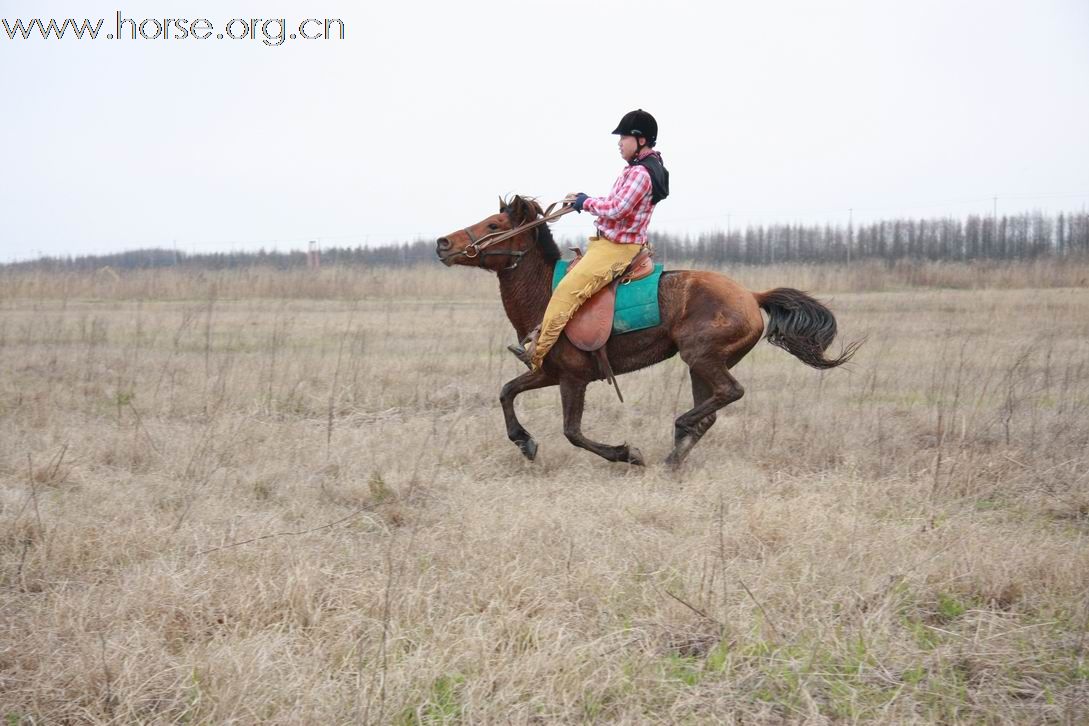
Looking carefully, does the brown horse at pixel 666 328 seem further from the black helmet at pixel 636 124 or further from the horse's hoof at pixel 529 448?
the black helmet at pixel 636 124

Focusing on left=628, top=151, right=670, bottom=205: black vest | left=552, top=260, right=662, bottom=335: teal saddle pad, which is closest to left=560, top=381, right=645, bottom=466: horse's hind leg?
left=552, top=260, right=662, bottom=335: teal saddle pad

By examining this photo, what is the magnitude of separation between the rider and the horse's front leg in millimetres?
→ 260

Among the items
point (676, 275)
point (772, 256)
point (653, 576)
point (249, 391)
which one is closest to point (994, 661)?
point (653, 576)

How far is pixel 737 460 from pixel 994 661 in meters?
3.34

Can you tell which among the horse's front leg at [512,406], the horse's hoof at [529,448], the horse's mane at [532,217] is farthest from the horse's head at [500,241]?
the horse's hoof at [529,448]

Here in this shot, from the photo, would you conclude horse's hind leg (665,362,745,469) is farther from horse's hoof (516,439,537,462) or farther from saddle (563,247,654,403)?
horse's hoof (516,439,537,462)

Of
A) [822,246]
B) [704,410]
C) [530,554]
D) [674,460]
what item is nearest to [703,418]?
[704,410]

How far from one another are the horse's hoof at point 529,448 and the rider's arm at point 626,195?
1716 millimetres

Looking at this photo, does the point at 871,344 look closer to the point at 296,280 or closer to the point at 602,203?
the point at 602,203

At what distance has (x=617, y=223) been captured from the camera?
673 centimetres

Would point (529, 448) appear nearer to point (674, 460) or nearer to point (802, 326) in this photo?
point (674, 460)

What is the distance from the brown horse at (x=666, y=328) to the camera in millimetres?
6840

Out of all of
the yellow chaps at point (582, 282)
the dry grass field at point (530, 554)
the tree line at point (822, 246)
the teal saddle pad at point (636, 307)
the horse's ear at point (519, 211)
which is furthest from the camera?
the tree line at point (822, 246)

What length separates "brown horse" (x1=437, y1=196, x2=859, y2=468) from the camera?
269 inches
